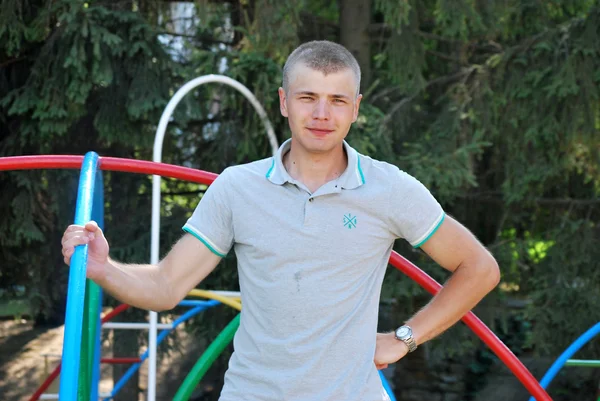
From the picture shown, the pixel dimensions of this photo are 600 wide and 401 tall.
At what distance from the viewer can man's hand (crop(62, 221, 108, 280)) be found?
81.4 inches

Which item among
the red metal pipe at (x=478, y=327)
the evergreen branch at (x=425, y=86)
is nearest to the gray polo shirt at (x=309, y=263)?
the red metal pipe at (x=478, y=327)

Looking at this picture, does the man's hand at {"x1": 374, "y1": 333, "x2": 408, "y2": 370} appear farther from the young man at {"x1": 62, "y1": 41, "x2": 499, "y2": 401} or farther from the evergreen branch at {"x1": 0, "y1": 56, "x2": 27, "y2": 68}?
the evergreen branch at {"x1": 0, "y1": 56, "x2": 27, "y2": 68}

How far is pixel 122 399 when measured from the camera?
7.92 m

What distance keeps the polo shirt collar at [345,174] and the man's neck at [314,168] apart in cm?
4

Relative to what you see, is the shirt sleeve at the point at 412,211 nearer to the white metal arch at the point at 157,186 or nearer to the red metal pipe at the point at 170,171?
the red metal pipe at the point at 170,171

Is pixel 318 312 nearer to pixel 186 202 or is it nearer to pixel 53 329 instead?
pixel 186 202

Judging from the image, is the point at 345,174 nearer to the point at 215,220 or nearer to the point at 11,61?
the point at 215,220

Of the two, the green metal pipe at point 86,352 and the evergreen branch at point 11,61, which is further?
the evergreen branch at point 11,61

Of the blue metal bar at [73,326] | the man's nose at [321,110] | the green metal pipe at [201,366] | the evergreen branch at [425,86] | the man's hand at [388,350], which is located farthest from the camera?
the evergreen branch at [425,86]

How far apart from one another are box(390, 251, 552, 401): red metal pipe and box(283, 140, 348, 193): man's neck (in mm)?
922

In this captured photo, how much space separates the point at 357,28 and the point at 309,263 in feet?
18.6

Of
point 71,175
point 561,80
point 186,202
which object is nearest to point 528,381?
point 561,80

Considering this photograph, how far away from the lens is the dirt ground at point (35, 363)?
30.6 feet

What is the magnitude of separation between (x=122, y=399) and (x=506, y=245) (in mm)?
3806
